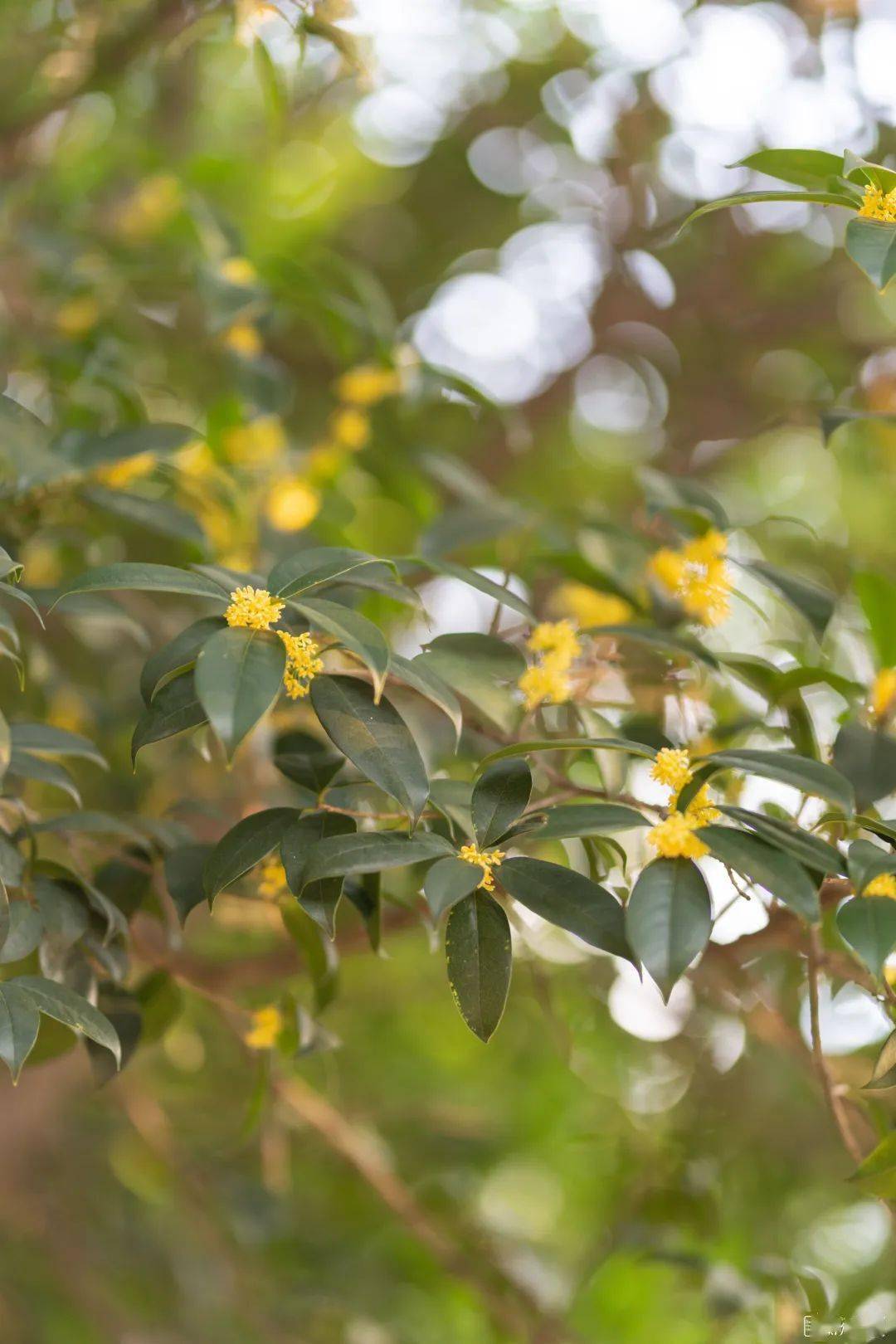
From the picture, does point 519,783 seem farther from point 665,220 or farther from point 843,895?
Answer: point 665,220

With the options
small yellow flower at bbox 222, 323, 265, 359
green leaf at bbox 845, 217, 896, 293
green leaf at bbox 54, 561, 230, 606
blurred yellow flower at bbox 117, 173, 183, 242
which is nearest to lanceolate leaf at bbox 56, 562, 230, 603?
green leaf at bbox 54, 561, 230, 606

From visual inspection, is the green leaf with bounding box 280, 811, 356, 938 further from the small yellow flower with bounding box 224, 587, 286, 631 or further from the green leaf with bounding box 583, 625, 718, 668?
the green leaf with bounding box 583, 625, 718, 668

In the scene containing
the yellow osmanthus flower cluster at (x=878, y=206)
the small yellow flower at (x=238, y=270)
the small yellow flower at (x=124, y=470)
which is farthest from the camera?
the small yellow flower at (x=238, y=270)

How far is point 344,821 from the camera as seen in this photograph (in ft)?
1.99

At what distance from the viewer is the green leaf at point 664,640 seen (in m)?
0.72

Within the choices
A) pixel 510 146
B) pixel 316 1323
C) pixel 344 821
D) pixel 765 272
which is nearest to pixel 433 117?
pixel 510 146

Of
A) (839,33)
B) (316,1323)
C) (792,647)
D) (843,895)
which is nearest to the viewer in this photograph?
(843,895)

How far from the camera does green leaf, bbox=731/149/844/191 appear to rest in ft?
2.01

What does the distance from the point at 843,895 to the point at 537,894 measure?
210 millimetres

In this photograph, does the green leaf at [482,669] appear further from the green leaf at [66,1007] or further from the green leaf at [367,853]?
the green leaf at [66,1007]

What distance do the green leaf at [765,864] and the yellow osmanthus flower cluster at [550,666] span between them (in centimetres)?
20

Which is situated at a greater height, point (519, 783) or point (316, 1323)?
point (519, 783)

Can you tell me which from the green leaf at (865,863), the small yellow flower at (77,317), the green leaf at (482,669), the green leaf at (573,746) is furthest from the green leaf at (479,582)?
the small yellow flower at (77,317)

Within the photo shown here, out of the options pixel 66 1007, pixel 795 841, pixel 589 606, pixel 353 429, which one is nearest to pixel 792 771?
pixel 795 841
